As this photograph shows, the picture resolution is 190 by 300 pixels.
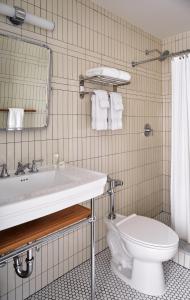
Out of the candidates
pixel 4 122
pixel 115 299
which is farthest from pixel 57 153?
pixel 115 299

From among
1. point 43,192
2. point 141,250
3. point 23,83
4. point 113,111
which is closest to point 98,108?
point 113,111

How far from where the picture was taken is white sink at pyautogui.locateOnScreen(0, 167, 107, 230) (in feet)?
3.05

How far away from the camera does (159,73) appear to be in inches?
111

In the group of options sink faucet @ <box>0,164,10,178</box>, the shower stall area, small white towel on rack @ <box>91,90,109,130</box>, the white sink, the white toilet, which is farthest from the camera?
the shower stall area

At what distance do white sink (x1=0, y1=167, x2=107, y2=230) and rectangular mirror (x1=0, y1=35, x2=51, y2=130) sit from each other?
1.14 feet

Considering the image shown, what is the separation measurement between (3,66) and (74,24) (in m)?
0.74

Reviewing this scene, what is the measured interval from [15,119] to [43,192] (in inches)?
24.4

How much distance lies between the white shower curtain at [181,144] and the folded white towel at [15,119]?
131 centimetres

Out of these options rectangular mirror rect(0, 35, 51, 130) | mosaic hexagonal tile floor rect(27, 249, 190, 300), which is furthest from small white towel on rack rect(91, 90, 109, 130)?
mosaic hexagonal tile floor rect(27, 249, 190, 300)

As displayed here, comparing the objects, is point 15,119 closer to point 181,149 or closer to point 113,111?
point 113,111

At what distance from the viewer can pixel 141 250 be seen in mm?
1570

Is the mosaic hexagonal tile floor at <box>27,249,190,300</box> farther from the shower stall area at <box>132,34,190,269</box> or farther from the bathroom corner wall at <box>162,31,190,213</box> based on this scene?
the bathroom corner wall at <box>162,31,190,213</box>

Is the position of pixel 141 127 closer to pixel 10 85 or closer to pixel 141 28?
pixel 141 28

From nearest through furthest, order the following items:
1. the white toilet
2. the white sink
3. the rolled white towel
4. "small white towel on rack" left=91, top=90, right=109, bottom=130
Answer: the white sink
the white toilet
the rolled white towel
"small white towel on rack" left=91, top=90, right=109, bottom=130
